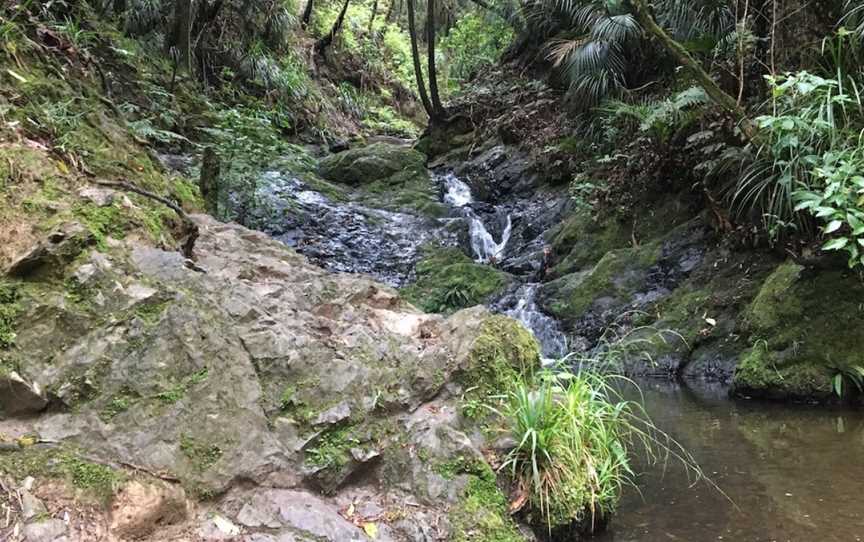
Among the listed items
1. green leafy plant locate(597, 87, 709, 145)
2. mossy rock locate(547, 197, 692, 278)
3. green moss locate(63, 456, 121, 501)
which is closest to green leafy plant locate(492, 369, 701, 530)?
green moss locate(63, 456, 121, 501)

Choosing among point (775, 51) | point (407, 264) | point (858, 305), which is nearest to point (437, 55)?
point (407, 264)

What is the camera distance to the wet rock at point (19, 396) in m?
2.00

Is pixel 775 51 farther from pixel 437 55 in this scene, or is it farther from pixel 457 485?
pixel 437 55

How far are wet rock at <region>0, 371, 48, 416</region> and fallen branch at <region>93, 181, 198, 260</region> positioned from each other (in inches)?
54.6

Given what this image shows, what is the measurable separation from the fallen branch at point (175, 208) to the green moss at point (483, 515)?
2.09 meters

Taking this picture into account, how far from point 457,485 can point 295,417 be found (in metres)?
0.76

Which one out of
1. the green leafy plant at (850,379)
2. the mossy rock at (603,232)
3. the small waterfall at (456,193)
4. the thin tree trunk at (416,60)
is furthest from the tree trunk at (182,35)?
the green leafy plant at (850,379)

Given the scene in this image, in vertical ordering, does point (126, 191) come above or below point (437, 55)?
below

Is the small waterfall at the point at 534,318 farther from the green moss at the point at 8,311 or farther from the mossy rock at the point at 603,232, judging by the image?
the green moss at the point at 8,311

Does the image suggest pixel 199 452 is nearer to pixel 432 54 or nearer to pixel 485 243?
pixel 485 243

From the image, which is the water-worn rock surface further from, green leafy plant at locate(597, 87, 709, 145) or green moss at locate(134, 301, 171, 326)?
green leafy plant at locate(597, 87, 709, 145)

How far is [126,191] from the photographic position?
324cm

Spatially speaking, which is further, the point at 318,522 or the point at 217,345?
the point at 217,345

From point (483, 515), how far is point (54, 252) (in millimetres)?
2091
